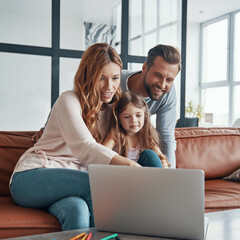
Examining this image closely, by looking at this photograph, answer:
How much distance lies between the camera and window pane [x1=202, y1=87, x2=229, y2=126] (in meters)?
7.61

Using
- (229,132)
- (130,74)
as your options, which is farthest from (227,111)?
(130,74)

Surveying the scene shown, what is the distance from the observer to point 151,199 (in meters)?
0.89

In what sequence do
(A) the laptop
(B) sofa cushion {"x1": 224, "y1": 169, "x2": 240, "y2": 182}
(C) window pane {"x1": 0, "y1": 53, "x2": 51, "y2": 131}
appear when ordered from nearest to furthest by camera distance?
(A) the laptop
(B) sofa cushion {"x1": 224, "y1": 169, "x2": 240, "y2": 182}
(C) window pane {"x1": 0, "y1": 53, "x2": 51, "y2": 131}

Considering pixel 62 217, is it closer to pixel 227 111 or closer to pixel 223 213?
pixel 223 213

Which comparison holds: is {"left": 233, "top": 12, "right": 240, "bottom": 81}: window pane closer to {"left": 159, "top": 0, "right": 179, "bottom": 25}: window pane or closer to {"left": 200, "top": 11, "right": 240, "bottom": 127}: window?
{"left": 200, "top": 11, "right": 240, "bottom": 127}: window

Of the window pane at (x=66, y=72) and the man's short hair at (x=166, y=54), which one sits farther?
the window pane at (x=66, y=72)

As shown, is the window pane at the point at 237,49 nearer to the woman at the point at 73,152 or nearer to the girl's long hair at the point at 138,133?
the girl's long hair at the point at 138,133

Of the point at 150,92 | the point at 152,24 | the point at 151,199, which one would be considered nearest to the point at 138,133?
the point at 150,92

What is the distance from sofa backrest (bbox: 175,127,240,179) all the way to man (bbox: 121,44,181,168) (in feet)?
0.92

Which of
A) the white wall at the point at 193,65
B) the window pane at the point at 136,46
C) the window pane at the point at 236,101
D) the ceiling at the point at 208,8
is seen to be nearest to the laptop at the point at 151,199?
the window pane at the point at 136,46

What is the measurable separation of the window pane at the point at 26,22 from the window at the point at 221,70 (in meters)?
A: 4.67

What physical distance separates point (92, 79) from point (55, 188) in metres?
0.53

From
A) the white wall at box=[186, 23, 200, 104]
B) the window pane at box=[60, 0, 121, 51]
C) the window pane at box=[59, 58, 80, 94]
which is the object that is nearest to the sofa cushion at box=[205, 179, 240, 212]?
the window pane at box=[59, 58, 80, 94]

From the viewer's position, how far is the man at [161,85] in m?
1.89
